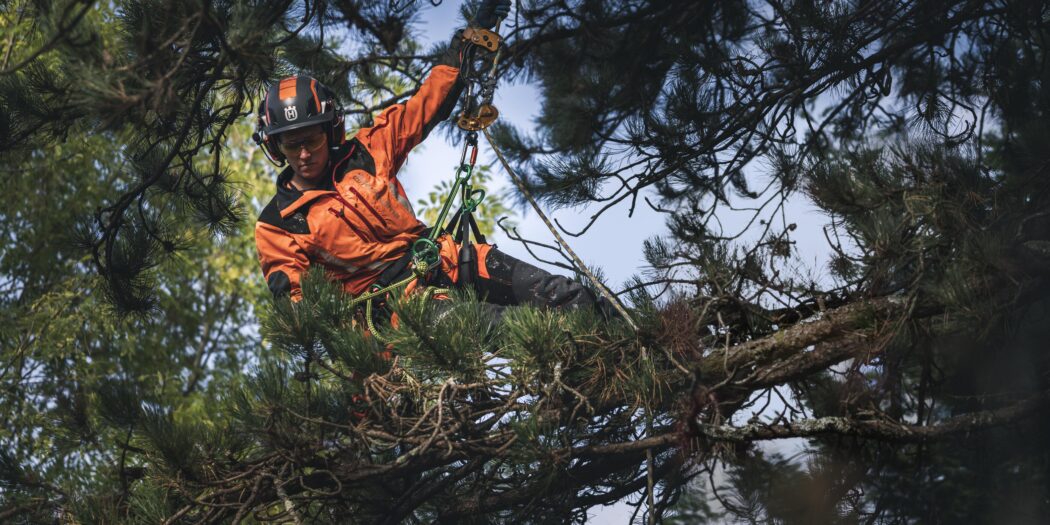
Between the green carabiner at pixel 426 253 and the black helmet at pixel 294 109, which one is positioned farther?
the black helmet at pixel 294 109

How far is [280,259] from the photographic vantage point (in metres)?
3.70

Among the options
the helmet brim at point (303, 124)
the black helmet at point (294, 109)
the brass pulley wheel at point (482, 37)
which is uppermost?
the brass pulley wheel at point (482, 37)

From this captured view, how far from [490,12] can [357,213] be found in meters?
0.87

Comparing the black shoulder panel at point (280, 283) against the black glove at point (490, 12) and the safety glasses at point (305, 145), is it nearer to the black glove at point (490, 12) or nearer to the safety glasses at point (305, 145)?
the safety glasses at point (305, 145)

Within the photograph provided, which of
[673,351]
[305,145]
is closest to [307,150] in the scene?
[305,145]

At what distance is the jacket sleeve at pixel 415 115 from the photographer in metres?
3.89

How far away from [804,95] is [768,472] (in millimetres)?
1480

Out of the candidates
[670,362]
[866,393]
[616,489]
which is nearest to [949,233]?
[866,393]

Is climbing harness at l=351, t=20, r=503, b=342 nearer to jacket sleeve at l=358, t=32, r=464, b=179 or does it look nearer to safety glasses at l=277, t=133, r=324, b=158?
jacket sleeve at l=358, t=32, r=464, b=179

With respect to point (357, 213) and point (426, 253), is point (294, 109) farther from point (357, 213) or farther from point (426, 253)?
point (426, 253)

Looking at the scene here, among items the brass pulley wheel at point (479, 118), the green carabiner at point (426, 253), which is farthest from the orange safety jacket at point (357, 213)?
the brass pulley wheel at point (479, 118)

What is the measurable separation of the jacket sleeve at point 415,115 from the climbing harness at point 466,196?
0.24ft

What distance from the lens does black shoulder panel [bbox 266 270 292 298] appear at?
364 centimetres

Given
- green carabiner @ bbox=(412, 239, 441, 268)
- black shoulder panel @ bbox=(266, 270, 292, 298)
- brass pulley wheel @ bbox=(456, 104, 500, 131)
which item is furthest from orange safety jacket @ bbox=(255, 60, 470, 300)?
brass pulley wheel @ bbox=(456, 104, 500, 131)
